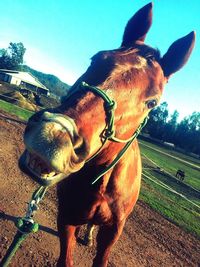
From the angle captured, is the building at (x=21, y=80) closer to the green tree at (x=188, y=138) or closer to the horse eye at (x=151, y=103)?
the green tree at (x=188, y=138)

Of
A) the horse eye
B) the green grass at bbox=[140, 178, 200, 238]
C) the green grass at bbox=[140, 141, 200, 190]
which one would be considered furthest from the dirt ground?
the green grass at bbox=[140, 141, 200, 190]

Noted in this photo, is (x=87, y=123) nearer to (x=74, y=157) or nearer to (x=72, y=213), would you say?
(x=74, y=157)

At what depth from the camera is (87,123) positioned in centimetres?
254

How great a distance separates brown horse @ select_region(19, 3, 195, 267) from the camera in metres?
2.29

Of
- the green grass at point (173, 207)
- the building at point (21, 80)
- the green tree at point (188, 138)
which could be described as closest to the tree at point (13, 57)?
the building at point (21, 80)

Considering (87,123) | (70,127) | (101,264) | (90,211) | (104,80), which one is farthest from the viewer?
(101,264)

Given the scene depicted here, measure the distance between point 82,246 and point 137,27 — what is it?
437 centimetres

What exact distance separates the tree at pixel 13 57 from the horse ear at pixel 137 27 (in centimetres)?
10252

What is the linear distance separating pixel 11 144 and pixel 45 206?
17.7 feet

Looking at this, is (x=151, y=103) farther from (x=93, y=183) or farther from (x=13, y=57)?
(x=13, y=57)

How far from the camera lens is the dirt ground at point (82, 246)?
18.4 feet

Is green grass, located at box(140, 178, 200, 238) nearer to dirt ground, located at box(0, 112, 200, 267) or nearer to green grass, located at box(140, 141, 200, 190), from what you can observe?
dirt ground, located at box(0, 112, 200, 267)

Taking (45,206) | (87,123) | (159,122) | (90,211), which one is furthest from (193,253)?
(159,122)

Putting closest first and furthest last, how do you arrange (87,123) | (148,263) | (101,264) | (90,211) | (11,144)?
(87,123) < (90,211) < (101,264) < (148,263) < (11,144)
